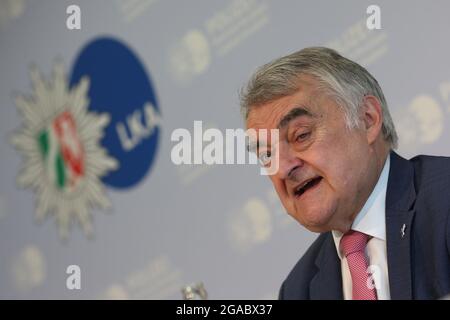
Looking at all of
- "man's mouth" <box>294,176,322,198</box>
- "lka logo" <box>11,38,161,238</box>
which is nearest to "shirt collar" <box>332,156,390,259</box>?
"man's mouth" <box>294,176,322,198</box>

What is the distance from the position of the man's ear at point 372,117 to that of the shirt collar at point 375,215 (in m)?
0.07

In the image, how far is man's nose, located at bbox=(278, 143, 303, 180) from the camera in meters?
1.71

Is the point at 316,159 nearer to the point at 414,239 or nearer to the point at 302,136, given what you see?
the point at 302,136

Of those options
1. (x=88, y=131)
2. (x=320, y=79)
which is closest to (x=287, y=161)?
(x=320, y=79)

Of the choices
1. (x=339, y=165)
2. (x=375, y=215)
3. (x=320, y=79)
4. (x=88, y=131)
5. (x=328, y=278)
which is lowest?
(x=328, y=278)

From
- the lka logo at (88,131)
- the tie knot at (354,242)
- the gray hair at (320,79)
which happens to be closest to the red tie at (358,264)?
the tie knot at (354,242)

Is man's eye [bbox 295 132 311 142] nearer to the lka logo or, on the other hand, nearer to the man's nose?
the man's nose

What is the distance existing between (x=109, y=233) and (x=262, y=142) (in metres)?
1.07

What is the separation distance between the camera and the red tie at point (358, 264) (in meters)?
1.65

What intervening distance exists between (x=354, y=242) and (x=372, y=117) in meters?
0.27

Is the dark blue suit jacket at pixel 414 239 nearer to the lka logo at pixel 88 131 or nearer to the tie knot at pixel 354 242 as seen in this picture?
the tie knot at pixel 354 242

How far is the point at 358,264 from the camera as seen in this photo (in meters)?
1.68

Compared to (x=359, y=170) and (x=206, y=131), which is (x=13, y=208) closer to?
(x=206, y=131)

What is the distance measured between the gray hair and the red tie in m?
0.23
